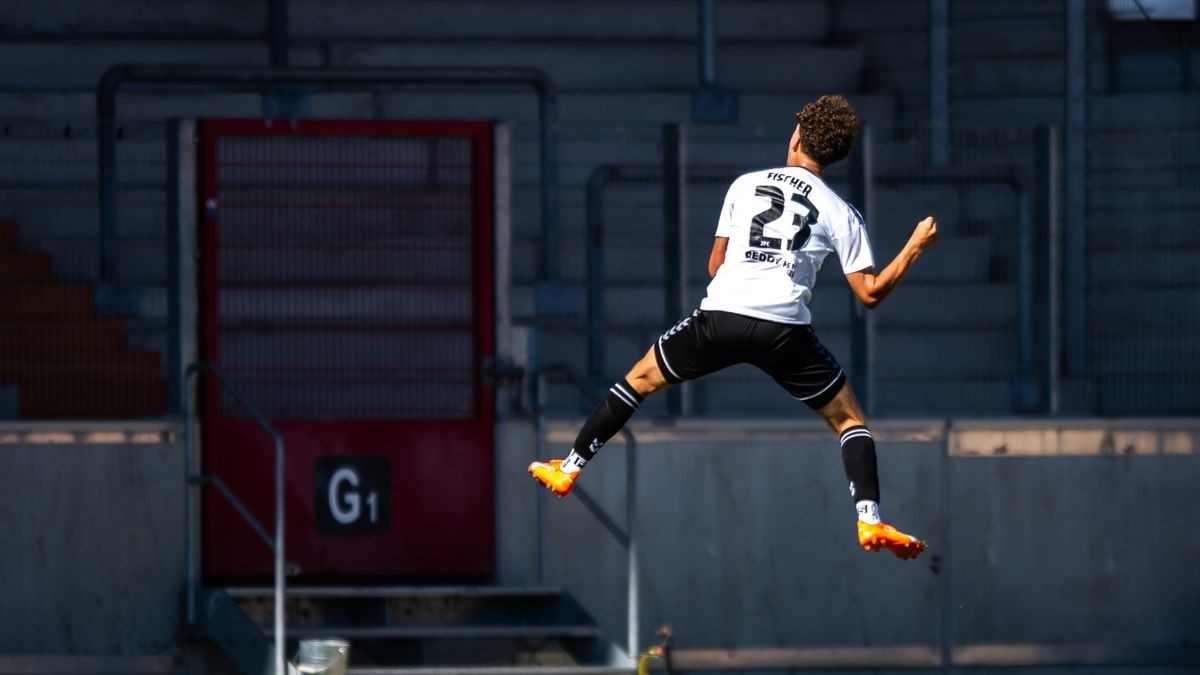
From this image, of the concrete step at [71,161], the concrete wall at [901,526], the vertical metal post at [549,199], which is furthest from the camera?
the concrete wall at [901,526]

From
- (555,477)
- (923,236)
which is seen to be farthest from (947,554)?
(923,236)

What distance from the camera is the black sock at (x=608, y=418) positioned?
9430mm

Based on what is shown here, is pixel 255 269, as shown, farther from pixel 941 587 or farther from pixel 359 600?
pixel 941 587

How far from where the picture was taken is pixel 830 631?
1365cm

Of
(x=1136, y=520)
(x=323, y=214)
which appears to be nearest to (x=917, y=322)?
(x=1136, y=520)

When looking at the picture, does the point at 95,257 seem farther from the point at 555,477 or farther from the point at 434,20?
the point at 434,20

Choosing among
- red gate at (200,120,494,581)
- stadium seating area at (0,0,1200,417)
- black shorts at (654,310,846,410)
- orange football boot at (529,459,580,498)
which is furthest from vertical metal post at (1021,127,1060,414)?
orange football boot at (529,459,580,498)

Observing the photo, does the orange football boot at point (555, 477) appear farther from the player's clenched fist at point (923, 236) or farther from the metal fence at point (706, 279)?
the metal fence at point (706, 279)

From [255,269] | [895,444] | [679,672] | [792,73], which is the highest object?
[792,73]

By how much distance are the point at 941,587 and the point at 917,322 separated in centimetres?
149

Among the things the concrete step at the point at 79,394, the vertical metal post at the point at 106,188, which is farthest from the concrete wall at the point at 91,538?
the vertical metal post at the point at 106,188

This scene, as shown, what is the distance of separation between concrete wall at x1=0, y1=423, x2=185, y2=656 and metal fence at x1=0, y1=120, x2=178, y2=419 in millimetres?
231

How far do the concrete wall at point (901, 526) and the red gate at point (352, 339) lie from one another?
1.45ft

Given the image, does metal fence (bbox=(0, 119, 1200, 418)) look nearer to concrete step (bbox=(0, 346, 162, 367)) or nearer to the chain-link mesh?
concrete step (bbox=(0, 346, 162, 367))
